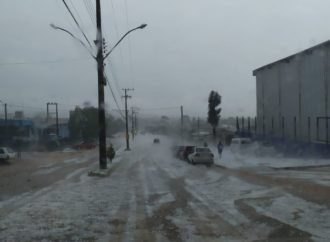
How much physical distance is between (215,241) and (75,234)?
264 cm

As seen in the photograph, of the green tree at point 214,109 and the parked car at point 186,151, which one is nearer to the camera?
the parked car at point 186,151

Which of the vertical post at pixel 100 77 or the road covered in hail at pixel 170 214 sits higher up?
the vertical post at pixel 100 77

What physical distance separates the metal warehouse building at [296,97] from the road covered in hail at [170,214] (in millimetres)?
26359

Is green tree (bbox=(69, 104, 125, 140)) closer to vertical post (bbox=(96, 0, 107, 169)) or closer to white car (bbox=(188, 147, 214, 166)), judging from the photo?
white car (bbox=(188, 147, 214, 166))

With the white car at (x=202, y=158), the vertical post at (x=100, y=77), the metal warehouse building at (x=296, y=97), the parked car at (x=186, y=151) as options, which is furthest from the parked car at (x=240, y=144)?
the vertical post at (x=100, y=77)

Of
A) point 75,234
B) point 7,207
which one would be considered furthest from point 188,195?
point 75,234

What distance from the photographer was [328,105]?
45156 millimetres

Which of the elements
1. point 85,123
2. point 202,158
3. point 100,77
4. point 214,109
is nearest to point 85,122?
point 85,123

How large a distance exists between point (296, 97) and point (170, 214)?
41.9m

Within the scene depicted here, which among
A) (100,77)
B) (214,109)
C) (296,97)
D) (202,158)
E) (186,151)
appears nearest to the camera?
(100,77)

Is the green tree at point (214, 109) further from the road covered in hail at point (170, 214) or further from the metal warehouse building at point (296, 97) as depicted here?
the road covered in hail at point (170, 214)

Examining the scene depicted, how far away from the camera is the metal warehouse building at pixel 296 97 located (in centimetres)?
4628

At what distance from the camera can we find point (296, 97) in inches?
2098

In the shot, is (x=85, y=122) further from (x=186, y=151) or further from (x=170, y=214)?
(x=170, y=214)
